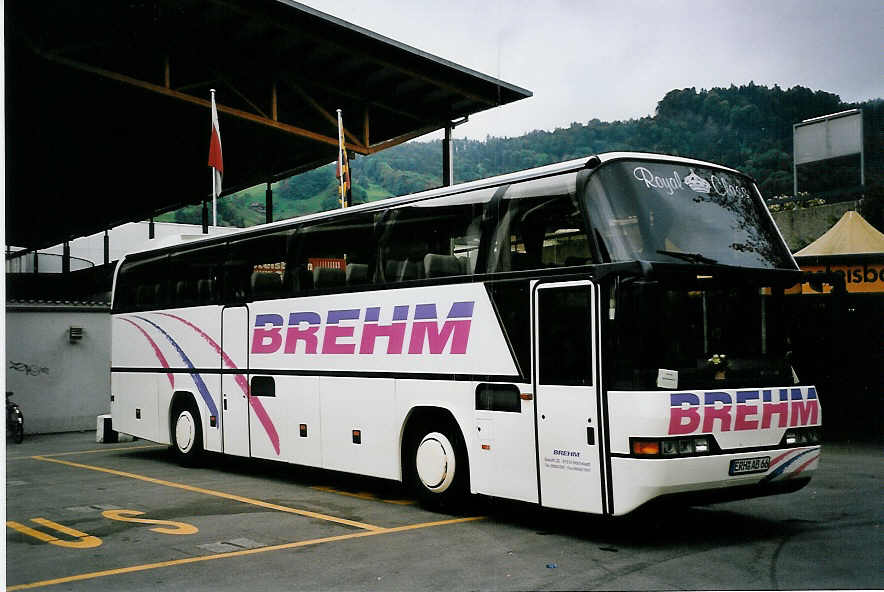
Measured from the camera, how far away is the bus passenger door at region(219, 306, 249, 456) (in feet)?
45.8

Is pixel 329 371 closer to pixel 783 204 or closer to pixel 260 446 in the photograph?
pixel 260 446

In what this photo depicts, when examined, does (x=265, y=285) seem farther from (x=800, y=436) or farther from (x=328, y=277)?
(x=800, y=436)

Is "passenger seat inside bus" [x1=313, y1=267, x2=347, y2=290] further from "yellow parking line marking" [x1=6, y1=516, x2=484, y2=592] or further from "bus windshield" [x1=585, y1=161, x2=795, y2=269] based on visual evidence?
"bus windshield" [x1=585, y1=161, x2=795, y2=269]

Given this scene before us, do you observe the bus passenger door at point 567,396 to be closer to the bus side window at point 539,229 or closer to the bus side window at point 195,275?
the bus side window at point 539,229

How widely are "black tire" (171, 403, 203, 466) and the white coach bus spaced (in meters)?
2.77

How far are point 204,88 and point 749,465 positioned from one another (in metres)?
20.6

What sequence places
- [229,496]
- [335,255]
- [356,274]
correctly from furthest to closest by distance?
[335,255]
[229,496]
[356,274]

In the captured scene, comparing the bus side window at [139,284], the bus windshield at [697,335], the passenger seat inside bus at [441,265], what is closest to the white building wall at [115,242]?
the bus side window at [139,284]

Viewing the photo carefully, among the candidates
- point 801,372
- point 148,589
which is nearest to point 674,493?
point 801,372

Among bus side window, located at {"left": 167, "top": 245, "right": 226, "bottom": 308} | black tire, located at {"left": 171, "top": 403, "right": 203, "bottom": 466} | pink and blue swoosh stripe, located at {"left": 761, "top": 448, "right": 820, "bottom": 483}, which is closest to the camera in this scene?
pink and blue swoosh stripe, located at {"left": 761, "top": 448, "right": 820, "bottom": 483}

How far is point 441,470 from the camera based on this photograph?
1034 cm

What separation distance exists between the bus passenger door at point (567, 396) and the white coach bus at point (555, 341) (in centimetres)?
2

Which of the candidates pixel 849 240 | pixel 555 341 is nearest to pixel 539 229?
pixel 555 341

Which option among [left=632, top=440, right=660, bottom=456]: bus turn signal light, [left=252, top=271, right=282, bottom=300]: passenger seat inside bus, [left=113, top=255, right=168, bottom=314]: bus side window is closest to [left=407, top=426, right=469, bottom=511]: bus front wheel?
[left=632, top=440, right=660, bottom=456]: bus turn signal light
